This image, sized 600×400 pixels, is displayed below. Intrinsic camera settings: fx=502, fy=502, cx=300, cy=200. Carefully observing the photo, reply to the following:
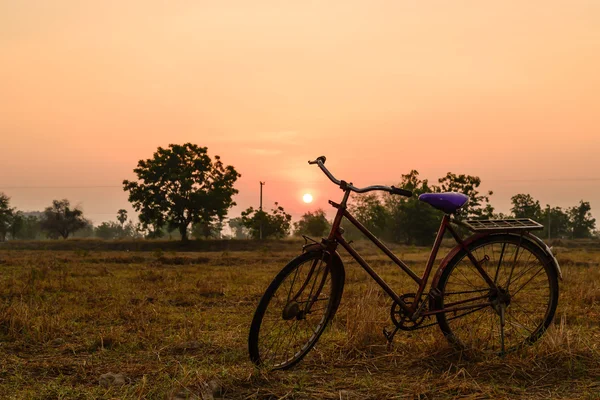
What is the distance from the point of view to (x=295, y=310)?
415cm

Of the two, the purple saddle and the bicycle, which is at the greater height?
the purple saddle

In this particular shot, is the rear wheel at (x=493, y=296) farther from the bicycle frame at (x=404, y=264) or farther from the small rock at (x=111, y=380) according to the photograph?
the small rock at (x=111, y=380)

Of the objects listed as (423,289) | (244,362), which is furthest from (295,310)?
(423,289)

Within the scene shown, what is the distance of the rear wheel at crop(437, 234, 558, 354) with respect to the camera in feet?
14.4

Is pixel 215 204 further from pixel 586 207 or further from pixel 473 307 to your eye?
pixel 586 207

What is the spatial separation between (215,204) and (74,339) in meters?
51.5

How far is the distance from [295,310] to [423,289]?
113 cm

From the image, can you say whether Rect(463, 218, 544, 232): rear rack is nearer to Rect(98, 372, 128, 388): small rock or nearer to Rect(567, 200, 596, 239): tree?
Rect(98, 372, 128, 388): small rock

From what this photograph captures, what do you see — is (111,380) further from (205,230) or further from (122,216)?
(122,216)

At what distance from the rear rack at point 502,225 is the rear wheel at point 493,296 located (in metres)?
0.10

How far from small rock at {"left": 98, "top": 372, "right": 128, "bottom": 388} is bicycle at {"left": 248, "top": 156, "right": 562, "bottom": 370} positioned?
0.99 meters

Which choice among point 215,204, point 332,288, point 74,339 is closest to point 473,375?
point 332,288

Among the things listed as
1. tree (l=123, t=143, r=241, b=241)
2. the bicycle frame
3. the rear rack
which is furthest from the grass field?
tree (l=123, t=143, r=241, b=241)

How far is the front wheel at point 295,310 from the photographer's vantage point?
3.99 metres
